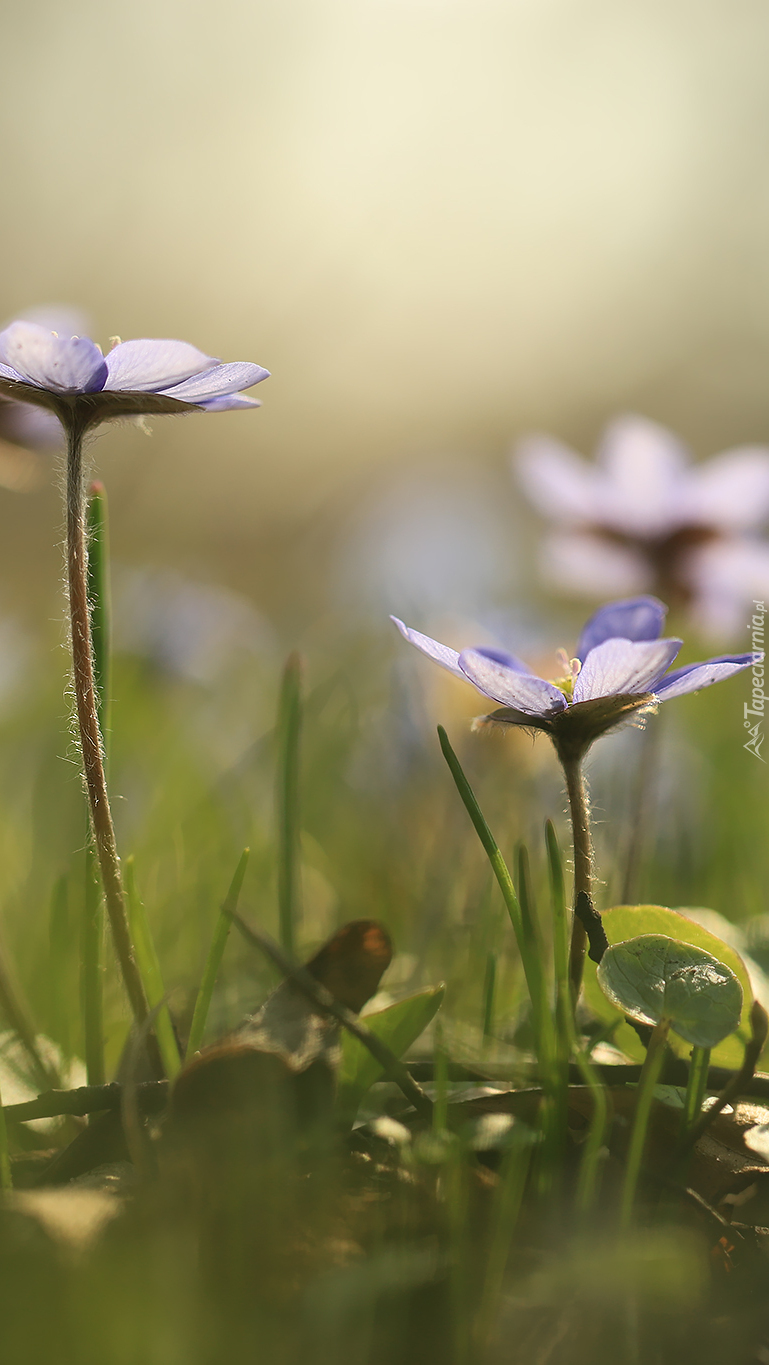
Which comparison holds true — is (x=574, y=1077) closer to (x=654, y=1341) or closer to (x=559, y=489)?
(x=654, y=1341)

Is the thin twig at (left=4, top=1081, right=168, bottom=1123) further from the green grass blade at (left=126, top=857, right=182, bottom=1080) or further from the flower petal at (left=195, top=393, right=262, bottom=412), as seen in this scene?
the flower petal at (left=195, top=393, right=262, bottom=412)

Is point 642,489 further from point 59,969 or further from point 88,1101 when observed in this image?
point 88,1101

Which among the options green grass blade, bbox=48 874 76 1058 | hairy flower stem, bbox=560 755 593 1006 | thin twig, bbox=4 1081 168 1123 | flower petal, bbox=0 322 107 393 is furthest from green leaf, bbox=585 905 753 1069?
flower petal, bbox=0 322 107 393

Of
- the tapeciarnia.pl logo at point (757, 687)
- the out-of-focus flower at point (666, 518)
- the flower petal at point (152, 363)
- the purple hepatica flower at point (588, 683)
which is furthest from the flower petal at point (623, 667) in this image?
the out-of-focus flower at point (666, 518)

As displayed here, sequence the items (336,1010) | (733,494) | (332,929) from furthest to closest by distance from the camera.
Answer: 1. (733,494)
2. (332,929)
3. (336,1010)

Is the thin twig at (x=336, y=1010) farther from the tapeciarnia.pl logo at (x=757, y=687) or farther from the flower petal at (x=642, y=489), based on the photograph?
the flower petal at (x=642, y=489)

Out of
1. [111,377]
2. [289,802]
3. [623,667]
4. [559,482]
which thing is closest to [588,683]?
[623,667]

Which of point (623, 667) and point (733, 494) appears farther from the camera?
point (733, 494)
